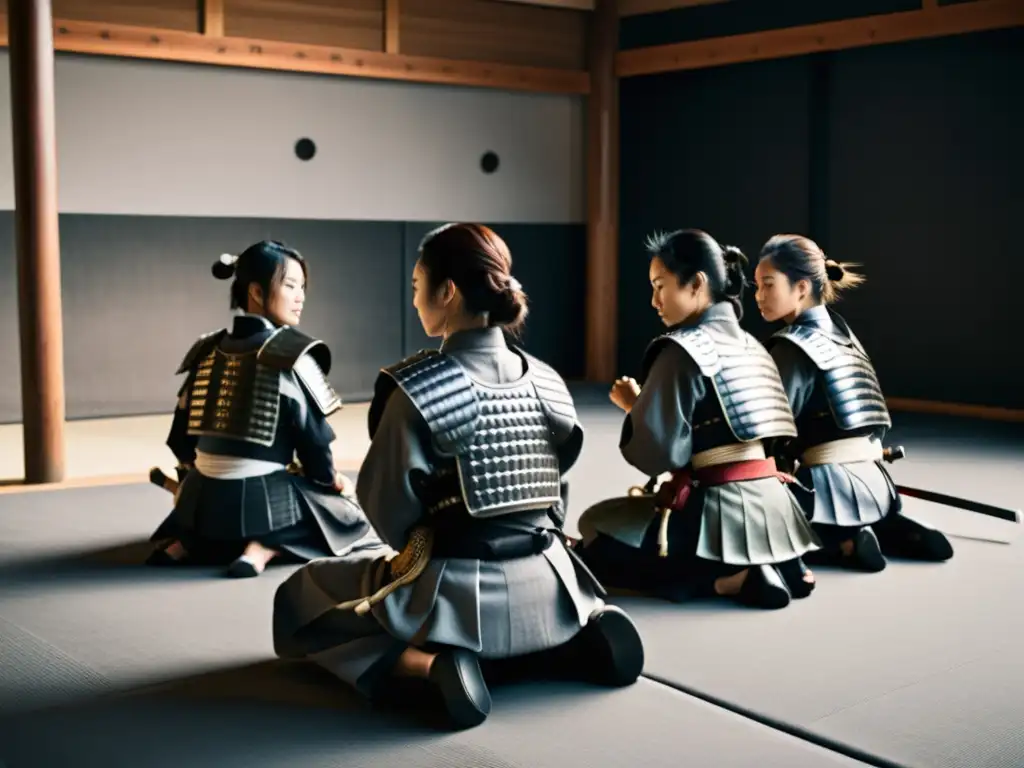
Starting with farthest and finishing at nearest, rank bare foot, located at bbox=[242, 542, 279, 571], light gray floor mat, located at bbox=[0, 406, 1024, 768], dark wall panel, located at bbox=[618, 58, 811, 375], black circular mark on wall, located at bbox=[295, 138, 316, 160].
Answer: dark wall panel, located at bbox=[618, 58, 811, 375]
black circular mark on wall, located at bbox=[295, 138, 316, 160]
bare foot, located at bbox=[242, 542, 279, 571]
light gray floor mat, located at bbox=[0, 406, 1024, 768]

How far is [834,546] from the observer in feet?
12.9

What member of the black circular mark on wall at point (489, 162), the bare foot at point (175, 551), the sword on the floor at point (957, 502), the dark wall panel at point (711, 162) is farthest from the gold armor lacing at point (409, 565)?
the black circular mark on wall at point (489, 162)

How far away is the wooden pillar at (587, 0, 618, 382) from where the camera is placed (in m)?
8.52

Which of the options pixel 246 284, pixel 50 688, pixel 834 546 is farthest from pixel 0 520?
pixel 834 546

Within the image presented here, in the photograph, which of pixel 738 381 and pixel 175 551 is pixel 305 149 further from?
pixel 738 381

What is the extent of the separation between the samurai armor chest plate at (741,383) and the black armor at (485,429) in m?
0.83

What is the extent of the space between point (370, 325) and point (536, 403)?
17.5 feet

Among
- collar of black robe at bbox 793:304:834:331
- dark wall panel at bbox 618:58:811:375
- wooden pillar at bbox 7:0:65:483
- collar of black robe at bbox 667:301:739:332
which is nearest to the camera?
collar of black robe at bbox 667:301:739:332

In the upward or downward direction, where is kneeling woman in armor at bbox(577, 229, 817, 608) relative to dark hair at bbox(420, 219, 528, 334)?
downward

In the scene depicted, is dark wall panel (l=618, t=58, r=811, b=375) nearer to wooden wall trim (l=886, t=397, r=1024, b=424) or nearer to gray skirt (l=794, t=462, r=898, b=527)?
wooden wall trim (l=886, t=397, r=1024, b=424)

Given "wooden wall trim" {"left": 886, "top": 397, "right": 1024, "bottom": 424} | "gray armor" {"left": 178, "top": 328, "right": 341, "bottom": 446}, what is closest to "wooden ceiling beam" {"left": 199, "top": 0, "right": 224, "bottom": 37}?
"gray armor" {"left": 178, "top": 328, "right": 341, "bottom": 446}

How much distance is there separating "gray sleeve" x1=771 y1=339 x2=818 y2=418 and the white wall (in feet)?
13.9

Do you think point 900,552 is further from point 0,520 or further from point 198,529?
point 0,520

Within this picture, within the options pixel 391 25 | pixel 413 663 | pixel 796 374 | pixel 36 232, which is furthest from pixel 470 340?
pixel 391 25
